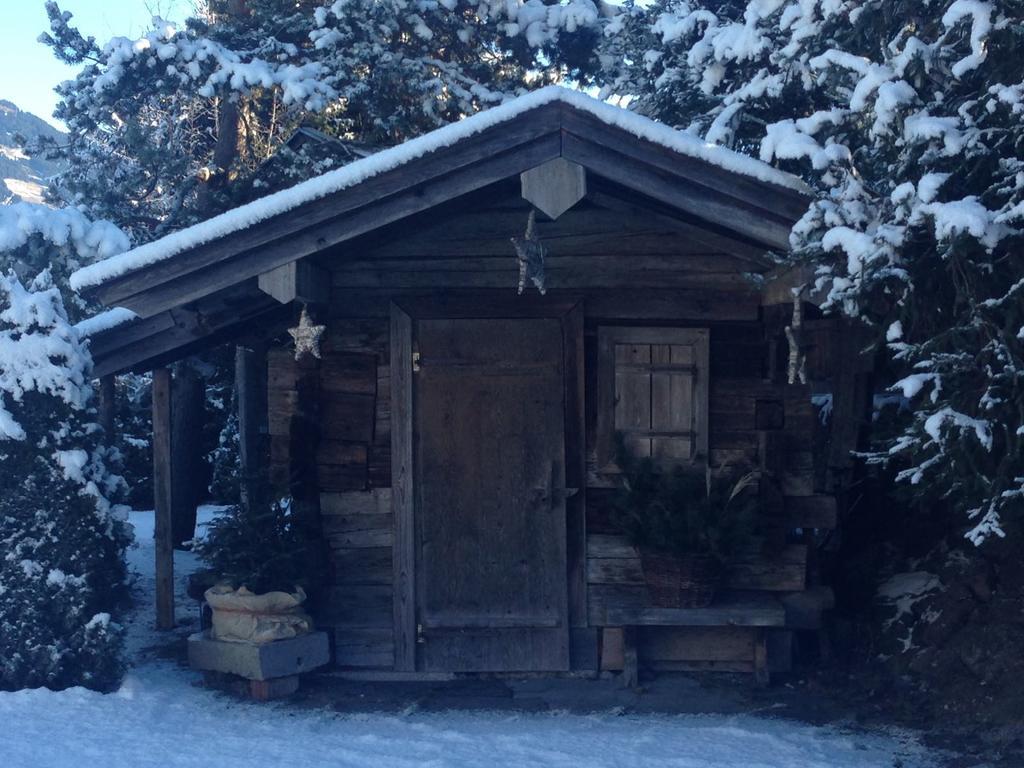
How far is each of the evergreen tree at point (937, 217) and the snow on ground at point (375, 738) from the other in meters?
1.59

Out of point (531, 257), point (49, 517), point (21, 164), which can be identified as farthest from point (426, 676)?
point (21, 164)

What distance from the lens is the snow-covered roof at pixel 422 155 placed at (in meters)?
5.93

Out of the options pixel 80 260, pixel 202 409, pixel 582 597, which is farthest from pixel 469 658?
pixel 202 409

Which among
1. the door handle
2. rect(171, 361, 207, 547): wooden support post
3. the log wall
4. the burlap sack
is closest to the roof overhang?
the log wall

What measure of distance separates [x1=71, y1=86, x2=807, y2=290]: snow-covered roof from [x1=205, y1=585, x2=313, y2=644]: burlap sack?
2.02m

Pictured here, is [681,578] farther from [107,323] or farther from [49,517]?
[107,323]

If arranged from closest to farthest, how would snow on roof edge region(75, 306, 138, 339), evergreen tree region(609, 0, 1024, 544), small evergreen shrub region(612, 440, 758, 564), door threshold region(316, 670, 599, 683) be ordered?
evergreen tree region(609, 0, 1024, 544) → small evergreen shrub region(612, 440, 758, 564) → door threshold region(316, 670, 599, 683) → snow on roof edge region(75, 306, 138, 339)

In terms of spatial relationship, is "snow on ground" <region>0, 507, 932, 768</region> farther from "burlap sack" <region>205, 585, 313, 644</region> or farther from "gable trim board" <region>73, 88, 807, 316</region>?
"gable trim board" <region>73, 88, 807, 316</region>

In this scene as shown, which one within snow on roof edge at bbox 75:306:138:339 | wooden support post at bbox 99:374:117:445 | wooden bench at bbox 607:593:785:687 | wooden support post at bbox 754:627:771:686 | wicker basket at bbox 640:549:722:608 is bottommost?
wooden support post at bbox 754:627:771:686

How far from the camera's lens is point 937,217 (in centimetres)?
485

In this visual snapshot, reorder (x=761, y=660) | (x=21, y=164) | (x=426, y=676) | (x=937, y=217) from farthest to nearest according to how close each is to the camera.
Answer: (x=21, y=164) < (x=426, y=676) < (x=761, y=660) < (x=937, y=217)

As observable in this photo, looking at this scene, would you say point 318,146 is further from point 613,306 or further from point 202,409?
point 613,306

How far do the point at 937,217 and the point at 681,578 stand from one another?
2838 mm

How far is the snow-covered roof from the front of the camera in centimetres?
593
